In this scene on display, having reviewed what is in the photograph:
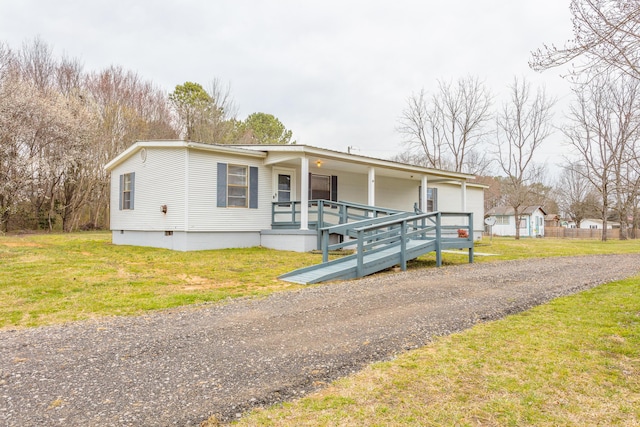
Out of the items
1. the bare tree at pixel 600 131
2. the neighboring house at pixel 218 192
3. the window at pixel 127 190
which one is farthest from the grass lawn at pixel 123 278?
the bare tree at pixel 600 131

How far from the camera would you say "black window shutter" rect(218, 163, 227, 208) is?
461 inches

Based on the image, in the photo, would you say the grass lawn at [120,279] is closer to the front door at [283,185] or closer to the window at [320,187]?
the front door at [283,185]

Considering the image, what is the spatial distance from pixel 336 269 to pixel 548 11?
17.5 feet

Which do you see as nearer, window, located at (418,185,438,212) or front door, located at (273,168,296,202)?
front door, located at (273,168,296,202)

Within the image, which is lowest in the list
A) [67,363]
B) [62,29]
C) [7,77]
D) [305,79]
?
[67,363]

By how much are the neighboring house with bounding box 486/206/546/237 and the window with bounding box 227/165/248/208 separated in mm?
33475

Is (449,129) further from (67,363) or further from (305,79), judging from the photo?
(67,363)

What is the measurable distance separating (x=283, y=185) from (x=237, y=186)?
5.96ft

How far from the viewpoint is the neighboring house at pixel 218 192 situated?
11336 mm

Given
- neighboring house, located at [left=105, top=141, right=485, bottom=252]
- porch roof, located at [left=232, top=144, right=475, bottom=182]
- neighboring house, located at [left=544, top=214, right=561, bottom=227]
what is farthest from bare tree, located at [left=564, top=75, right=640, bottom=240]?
neighboring house, located at [left=544, top=214, right=561, bottom=227]

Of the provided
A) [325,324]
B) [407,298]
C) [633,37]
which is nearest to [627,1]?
[633,37]

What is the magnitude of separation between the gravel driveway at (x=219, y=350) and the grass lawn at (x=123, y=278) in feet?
2.21

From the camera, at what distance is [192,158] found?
11289 millimetres

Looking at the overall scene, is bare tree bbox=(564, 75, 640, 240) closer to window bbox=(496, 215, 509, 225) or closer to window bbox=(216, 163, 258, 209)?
window bbox=(496, 215, 509, 225)
